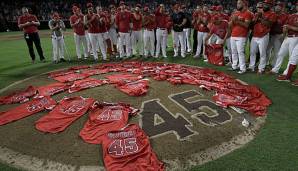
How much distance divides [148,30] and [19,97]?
6.93 meters

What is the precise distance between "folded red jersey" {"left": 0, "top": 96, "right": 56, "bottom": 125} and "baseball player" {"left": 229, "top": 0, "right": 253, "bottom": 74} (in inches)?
268

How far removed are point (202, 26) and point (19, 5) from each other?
27.4 m

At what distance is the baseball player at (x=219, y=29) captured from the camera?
11.4 m

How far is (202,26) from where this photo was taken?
12.7 meters

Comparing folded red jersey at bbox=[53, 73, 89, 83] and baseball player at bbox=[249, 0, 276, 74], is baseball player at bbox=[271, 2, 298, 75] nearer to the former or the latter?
baseball player at bbox=[249, 0, 276, 74]

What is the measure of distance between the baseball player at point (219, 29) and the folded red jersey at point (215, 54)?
271mm

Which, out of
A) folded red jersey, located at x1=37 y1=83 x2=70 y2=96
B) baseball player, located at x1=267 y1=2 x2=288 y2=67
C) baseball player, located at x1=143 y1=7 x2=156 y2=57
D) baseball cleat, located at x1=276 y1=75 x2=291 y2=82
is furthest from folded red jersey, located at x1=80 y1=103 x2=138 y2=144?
baseball player, located at x1=143 y1=7 x2=156 y2=57

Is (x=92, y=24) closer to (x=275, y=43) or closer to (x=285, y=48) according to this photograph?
(x=275, y=43)

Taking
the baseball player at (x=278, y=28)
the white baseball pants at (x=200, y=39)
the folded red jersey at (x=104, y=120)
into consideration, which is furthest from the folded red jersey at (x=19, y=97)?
the baseball player at (x=278, y=28)

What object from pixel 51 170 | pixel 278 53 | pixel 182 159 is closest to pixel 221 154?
pixel 182 159

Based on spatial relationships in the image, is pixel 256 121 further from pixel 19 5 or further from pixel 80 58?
pixel 19 5

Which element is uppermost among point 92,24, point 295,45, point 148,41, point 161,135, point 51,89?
point 92,24

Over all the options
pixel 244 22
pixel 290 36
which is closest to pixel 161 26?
pixel 244 22

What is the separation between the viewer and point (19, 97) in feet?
26.7
